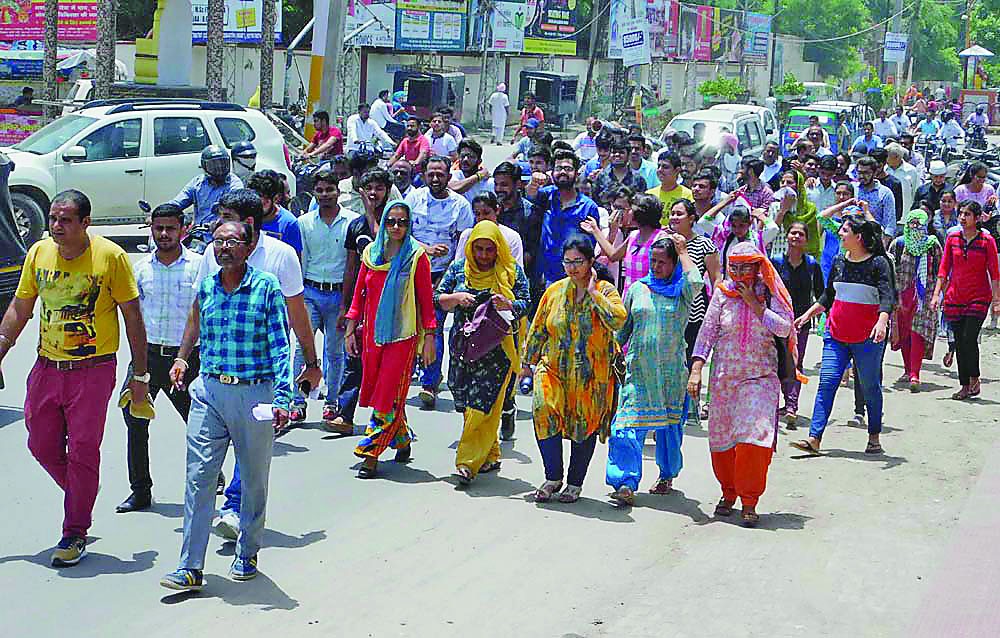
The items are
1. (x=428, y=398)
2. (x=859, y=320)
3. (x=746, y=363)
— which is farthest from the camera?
(x=428, y=398)

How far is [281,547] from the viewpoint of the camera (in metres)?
7.04

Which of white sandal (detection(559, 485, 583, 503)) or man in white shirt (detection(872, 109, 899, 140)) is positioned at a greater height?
man in white shirt (detection(872, 109, 899, 140))

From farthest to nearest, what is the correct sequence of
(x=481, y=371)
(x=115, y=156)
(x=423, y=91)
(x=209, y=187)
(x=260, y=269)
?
1. (x=423, y=91)
2. (x=115, y=156)
3. (x=209, y=187)
4. (x=481, y=371)
5. (x=260, y=269)

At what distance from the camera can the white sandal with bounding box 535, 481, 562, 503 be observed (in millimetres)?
7988

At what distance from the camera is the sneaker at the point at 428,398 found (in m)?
10.3

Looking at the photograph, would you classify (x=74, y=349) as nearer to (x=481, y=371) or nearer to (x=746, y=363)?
(x=481, y=371)

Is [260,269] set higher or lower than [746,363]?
higher

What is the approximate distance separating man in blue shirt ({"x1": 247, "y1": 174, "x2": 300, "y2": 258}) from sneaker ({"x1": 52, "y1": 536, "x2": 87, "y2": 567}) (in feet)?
8.51

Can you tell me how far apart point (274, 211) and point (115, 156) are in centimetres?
933

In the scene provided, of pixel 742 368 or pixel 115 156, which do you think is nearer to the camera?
pixel 742 368

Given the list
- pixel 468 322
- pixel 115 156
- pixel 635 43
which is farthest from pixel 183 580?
pixel 635 43

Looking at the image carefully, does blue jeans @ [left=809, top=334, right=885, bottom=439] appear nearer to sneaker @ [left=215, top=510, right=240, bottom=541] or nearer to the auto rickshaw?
sneaker @ [left=215, top=510, right=240, bottom=541]

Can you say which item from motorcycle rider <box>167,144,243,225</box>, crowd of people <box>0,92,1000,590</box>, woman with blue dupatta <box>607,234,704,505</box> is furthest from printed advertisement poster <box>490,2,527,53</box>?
woman with blue dupatta <box>607,234,704,505</box>

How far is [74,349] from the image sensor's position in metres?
6.57
